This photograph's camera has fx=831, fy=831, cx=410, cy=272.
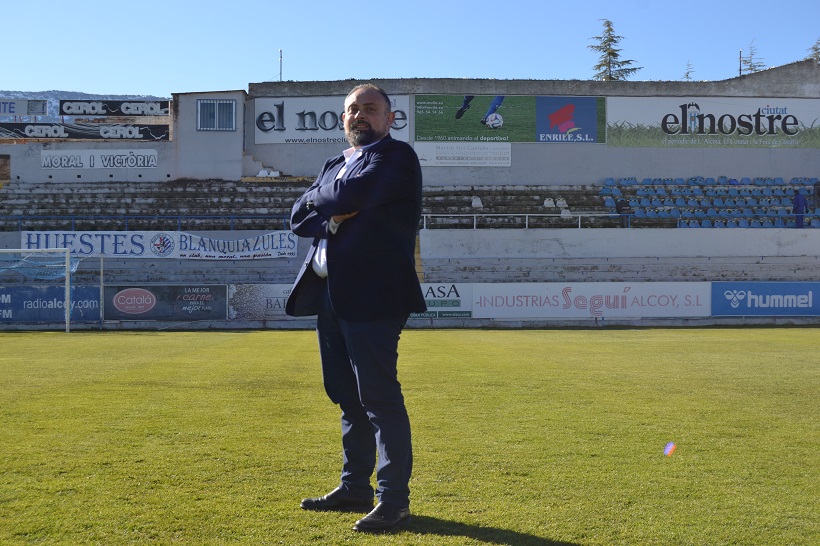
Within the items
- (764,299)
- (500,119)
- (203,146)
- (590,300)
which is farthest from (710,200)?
(203,146)

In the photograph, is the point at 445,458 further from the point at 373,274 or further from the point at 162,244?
the point at 162,244

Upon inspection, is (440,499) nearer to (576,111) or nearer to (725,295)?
(725,295)

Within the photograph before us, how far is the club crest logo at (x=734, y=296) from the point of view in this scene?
27.5 meters

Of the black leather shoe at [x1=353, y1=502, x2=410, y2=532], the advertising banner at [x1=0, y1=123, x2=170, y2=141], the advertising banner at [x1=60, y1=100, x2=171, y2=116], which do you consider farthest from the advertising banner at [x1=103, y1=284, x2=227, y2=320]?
the black leather shoe at [x1=353, y1=502, x2=410, y2=532]

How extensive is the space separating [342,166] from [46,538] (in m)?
2.12

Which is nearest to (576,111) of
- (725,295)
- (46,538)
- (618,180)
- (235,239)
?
(618,180)

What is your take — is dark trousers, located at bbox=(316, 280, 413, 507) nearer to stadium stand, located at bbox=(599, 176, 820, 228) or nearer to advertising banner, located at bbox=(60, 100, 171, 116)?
stadium stand, located at bbox=(599, 176, 820, 228)

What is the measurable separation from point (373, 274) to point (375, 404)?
60 centimetres

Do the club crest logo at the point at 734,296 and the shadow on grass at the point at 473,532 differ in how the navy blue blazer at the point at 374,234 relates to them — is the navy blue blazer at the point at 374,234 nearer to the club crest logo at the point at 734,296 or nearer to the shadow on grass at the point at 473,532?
the shadow on grass at the point at 473,532

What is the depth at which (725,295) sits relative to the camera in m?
27.5

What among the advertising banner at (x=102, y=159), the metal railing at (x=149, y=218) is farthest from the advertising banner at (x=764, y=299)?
the advertising banner at (x=102, y=159)

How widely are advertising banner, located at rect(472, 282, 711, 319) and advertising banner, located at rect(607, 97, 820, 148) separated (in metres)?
13.2

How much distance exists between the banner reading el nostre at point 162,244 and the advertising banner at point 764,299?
15.2 meters

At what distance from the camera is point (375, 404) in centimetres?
384
